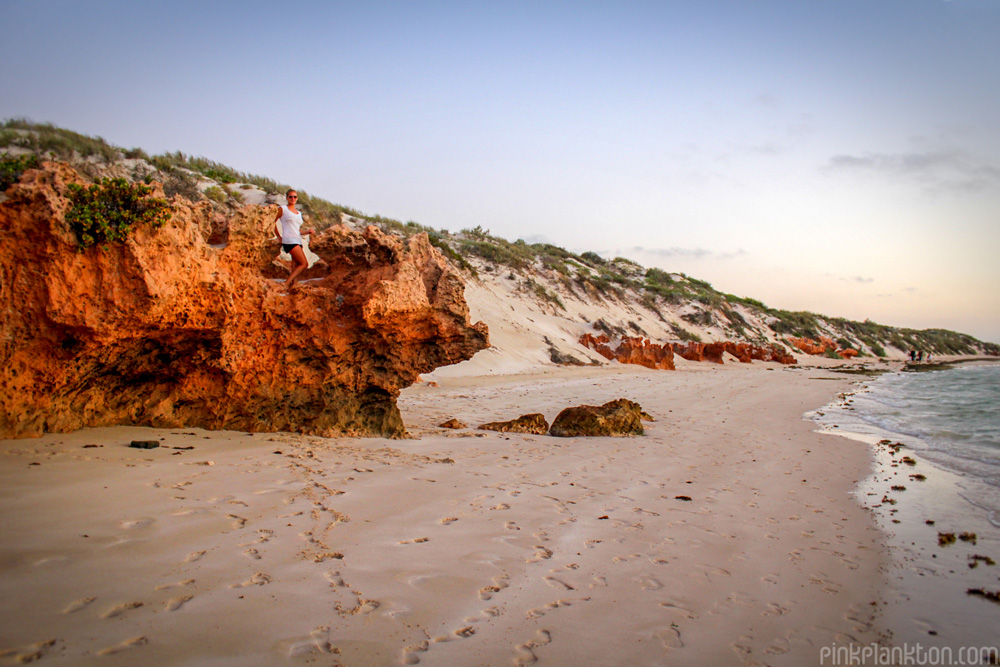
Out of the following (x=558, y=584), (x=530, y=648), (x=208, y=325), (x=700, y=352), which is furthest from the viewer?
(x=700, y=352)

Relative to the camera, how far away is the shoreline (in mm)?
2898

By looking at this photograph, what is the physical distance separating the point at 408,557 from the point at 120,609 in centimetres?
140

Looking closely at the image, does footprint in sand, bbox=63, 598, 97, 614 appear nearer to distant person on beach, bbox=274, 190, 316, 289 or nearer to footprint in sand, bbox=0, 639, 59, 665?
footprint in sand, bbox=0, 639, 59, 665

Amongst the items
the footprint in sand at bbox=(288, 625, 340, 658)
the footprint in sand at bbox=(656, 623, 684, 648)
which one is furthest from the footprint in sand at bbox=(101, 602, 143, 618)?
the footprint in sand at bbox=(656, 623, 684, 648)

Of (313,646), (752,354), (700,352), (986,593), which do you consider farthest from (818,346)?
(313,646)

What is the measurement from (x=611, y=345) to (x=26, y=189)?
1918cm

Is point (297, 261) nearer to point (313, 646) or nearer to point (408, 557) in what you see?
point (408, 557)

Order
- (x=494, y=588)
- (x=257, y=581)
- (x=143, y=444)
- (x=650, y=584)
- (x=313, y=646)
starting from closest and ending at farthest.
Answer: (x=313, y=646)
(x=257, y=581)
(x=494, y=588)
(x=650, y=584)
(x=143, y=444)

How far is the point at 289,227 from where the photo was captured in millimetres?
6309

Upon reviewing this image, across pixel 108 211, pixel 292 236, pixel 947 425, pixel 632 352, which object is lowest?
pixel 947 425

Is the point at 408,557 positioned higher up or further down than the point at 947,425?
further down

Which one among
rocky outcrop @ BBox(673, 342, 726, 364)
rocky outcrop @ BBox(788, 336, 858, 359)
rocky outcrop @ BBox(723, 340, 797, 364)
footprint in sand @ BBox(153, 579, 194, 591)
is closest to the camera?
footprint in sand @ BBox(153, 579, 194, 591)

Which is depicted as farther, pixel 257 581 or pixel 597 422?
pixel 597 422

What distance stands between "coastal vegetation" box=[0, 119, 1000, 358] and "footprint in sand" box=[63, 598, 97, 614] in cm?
326
